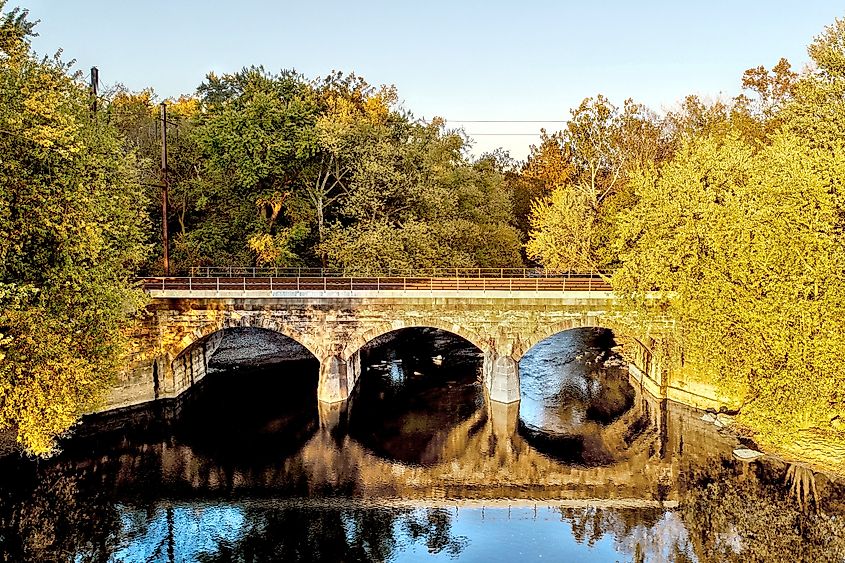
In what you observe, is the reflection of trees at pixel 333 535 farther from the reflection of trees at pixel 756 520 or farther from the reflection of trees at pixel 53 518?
the reflection of trees at pixel 756 520

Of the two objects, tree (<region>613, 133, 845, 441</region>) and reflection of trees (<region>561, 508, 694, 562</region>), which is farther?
tree (<region>613, 133, 845, 441</region>)

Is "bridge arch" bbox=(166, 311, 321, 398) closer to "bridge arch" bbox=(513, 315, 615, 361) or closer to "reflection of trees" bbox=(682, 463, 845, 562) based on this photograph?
"bridge arch" bbox=(513, 315, 615, 361)

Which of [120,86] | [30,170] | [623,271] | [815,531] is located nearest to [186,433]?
[30,170]

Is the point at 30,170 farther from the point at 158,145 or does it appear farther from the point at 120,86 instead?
the point at 120,86

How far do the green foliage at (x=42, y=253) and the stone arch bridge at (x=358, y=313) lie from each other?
439 inches

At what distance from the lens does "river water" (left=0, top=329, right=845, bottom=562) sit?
22.3 metres

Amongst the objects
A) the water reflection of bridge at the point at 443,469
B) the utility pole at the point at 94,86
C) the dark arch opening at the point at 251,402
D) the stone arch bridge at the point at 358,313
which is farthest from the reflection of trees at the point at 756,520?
the utility pole at the point at 94,86

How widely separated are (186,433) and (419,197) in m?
20.1

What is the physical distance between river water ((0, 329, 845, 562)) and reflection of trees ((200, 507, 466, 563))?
0.08 meters

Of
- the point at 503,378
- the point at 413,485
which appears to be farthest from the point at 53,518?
the point at 503,378

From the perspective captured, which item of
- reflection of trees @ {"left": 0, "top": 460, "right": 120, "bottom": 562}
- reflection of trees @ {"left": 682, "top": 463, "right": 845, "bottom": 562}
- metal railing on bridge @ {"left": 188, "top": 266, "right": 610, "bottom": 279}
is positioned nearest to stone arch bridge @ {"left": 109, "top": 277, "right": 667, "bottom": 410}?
metal railing on bridge @ {"left": 188, "top": 266, "right": 610, "bottom": 279}

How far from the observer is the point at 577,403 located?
37062 mm

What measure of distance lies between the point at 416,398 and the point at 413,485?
35.2 ft

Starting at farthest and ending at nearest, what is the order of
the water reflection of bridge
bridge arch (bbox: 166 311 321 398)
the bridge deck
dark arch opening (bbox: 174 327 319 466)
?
bridge arch (bbox: 166 311 321 398), the bridge deck, dark arch opening (bbox: 174 327 319 466), the water reflection of bridge
